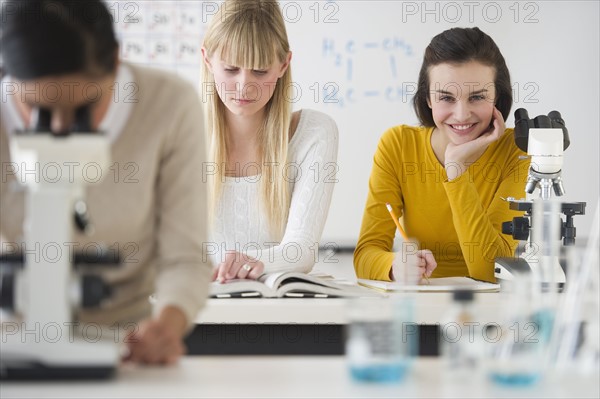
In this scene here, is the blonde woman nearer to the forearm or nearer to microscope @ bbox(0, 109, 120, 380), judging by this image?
the forearm

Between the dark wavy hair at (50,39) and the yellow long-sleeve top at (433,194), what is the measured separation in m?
1.42

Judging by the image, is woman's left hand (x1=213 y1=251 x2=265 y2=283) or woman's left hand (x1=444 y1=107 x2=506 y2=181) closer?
woman's left hand (x1=213 y1=251 x2=265 y2=283)

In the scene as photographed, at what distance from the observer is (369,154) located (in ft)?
12.5

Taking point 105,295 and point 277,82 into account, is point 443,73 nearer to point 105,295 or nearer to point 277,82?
point 277,82

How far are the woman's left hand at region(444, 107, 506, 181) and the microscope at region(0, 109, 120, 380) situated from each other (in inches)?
62.1

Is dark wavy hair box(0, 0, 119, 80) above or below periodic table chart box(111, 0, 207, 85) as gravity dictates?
below

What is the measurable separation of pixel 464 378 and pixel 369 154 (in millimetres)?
2712

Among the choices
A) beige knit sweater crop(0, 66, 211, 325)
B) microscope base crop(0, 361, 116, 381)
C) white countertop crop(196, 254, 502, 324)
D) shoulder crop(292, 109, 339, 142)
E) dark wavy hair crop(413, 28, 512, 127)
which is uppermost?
dark wavy hair crop(413, 28, 512, 127)

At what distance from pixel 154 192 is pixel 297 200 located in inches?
39.8

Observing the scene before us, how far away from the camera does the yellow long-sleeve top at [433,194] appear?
2.55 meters

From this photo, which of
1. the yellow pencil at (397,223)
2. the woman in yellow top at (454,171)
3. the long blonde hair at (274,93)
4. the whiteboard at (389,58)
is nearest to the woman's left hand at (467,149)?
the woman in yellow top at (454,171)

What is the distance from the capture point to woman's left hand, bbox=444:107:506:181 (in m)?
2.53

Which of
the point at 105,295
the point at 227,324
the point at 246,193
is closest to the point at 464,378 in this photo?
the point at 105,295

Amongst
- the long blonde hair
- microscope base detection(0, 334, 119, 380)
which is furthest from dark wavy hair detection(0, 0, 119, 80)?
the long blonde hair
